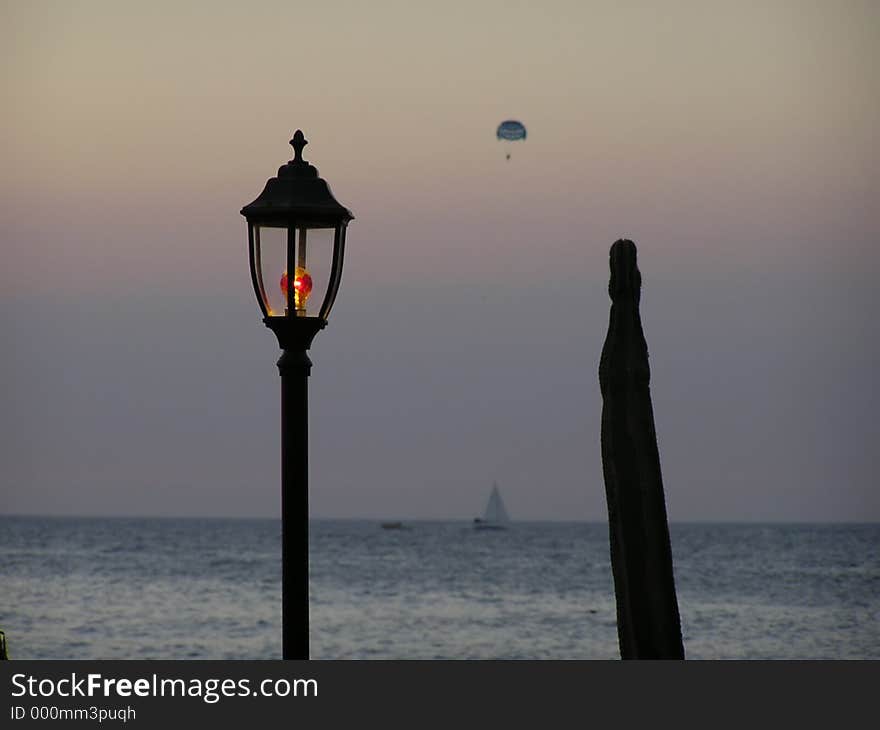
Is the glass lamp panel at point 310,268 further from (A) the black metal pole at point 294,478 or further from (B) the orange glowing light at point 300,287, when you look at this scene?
(A) the black metal pole at point 294,478

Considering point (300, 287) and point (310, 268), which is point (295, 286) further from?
point (310, 268)

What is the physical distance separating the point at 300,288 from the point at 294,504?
48.4 inches

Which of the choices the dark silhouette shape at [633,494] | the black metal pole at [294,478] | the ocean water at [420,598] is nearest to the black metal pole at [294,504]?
the black metal pole at [294,478]

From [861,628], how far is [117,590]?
121 feet

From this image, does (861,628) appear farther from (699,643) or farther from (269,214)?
(269,214)

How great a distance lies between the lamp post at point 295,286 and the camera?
8.92 m

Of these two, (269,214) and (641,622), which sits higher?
(269,214)

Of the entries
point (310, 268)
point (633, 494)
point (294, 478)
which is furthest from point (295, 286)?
point (633, 494)

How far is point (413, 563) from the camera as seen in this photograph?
321ft

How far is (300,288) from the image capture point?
909 centimetres

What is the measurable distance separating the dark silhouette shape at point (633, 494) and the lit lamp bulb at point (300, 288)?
185 cm

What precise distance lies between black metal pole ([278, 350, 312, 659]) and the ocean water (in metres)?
42.9

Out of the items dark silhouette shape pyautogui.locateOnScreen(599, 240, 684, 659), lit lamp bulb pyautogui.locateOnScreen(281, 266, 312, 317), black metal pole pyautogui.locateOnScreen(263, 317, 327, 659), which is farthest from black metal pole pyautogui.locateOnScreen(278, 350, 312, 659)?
dark silhouette shape pyautogui.locateOnScreen(599, 240, 684, 659)

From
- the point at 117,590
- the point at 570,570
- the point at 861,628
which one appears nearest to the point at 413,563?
the point at 570,570
